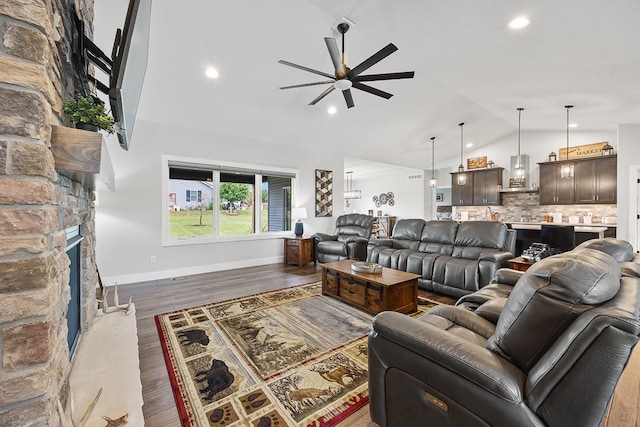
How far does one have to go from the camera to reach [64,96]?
1.46m

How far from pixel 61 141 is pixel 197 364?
70.4 inches

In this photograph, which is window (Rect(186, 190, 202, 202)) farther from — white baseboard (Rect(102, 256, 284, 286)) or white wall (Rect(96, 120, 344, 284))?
white baseboard (Rect(102, 256, 284, 286))

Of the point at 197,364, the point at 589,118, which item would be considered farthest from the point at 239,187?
the point at 589,118

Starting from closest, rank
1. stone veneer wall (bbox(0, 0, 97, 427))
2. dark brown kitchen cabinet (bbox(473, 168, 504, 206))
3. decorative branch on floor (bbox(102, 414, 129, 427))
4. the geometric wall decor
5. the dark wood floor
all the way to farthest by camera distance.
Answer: stone veneer wall (bbox(0, 0, 97, 427))
decorative branch on floor (bbox(102, 414, 129, 427))
the dark wood floor
the geometric wall decor
dark brown kitchen cabinet (bbox(473, 168, 504, 206))

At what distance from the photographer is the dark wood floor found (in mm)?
1614

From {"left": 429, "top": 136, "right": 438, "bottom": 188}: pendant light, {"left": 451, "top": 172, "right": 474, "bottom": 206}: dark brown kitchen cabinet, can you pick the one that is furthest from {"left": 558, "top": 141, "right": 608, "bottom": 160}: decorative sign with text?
{"left": 429, "top": 136, "right": 438, "bottom": 188}: pendant light

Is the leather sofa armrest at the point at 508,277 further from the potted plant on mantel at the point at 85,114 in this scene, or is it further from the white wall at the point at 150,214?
the white wall at the point at 150,214

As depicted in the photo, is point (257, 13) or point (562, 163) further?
point (562, 163)

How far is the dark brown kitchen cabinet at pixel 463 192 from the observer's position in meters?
8.24

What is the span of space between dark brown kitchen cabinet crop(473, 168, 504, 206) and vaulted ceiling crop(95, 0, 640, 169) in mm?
2056

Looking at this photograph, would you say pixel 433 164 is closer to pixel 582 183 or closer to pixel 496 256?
pixel 582 183

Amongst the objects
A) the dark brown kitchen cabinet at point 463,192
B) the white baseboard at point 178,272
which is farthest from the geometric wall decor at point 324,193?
the dark brown kitchen cabinet at point 463,192

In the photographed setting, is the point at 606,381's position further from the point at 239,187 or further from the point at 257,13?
the point at 239,187

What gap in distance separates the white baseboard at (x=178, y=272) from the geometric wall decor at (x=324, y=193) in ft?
5.55
